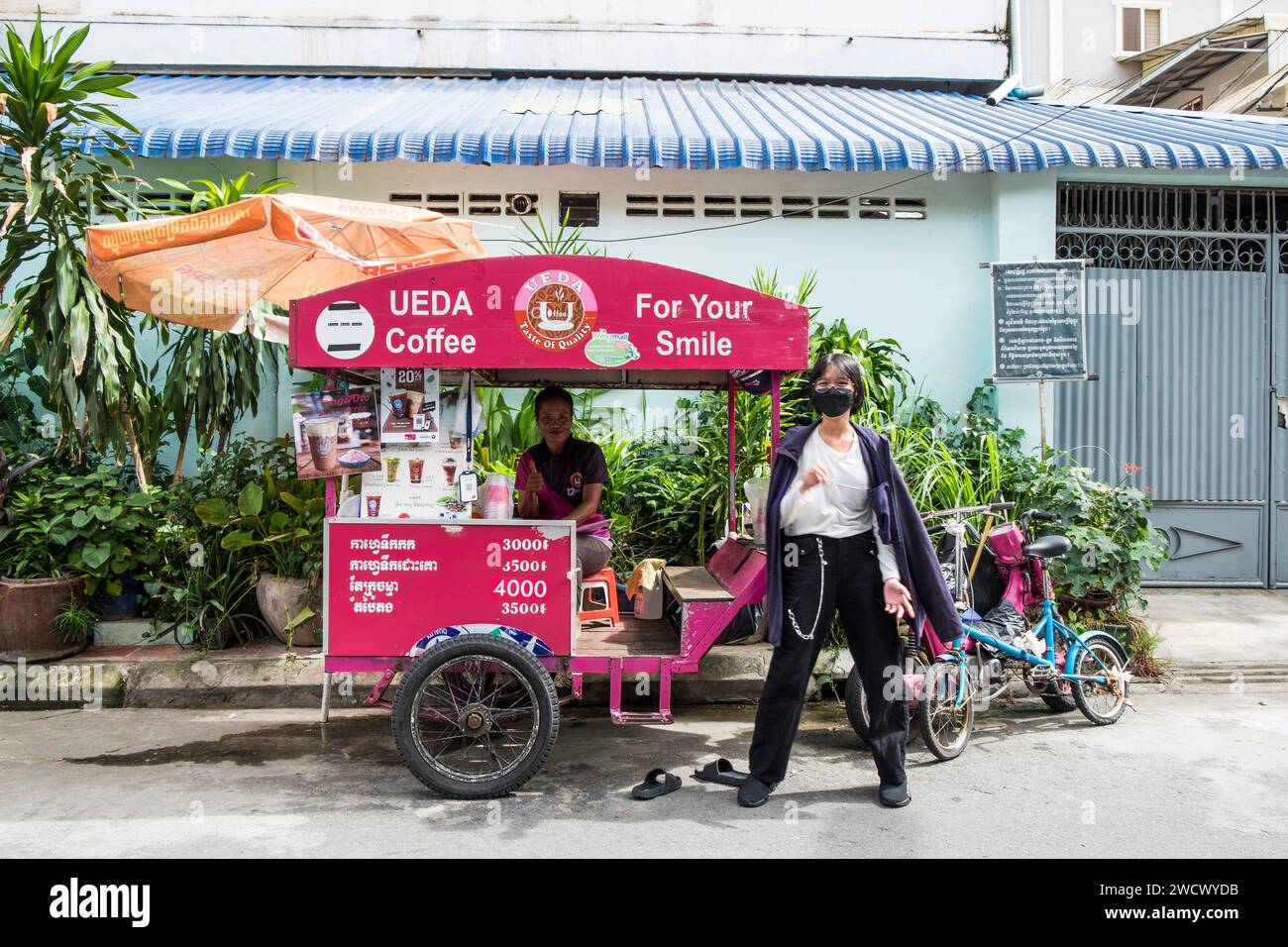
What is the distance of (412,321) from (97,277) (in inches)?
111

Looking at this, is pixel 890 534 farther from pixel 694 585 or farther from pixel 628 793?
pixel 628 793

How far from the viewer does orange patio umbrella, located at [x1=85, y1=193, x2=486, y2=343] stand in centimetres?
566

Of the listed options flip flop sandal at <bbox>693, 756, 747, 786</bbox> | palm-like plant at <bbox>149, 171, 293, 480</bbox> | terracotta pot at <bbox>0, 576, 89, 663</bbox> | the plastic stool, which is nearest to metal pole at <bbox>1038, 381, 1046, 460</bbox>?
the plastic stool

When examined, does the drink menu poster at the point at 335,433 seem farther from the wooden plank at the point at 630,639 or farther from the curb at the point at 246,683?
the curb at the point at 246,683

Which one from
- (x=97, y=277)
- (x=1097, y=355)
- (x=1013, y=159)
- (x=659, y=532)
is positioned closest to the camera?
(x=97, y=277)

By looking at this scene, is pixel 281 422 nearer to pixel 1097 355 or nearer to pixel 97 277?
pixel 97 277

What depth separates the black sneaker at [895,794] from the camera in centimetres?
431

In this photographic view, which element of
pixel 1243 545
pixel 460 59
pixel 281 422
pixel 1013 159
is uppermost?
pixel 460 59

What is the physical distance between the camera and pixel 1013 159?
7668 millimetres

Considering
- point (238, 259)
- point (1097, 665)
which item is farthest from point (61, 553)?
point (1097, 665)

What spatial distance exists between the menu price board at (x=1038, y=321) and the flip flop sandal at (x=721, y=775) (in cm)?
462

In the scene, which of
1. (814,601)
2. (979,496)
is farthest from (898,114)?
(814,601)

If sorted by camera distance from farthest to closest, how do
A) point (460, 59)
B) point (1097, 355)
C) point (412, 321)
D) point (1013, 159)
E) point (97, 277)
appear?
1. point (460, 59)
2. point (1097, 355)
3. point (1013, 159)
4. point (97, 277)
5. point (412, 321)

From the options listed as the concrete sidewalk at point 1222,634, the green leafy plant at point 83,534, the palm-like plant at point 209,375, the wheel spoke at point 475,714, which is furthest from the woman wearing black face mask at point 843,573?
the green leafy plant at point 83,534
